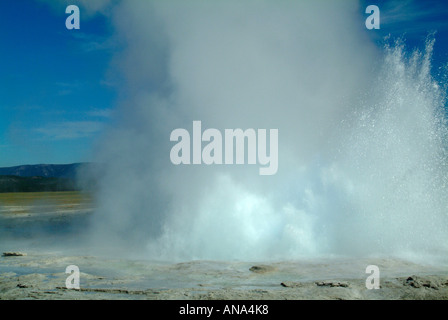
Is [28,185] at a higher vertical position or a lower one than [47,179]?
lower

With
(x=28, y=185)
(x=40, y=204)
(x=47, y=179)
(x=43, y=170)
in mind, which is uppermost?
(x=43, y=170)

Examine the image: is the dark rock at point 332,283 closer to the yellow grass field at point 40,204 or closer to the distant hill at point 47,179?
the distant hill at point 47,179

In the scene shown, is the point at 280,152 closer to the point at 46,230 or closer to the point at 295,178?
the point at 295,178

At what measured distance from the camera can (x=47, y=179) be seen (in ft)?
293

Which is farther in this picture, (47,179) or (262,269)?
(47,179)

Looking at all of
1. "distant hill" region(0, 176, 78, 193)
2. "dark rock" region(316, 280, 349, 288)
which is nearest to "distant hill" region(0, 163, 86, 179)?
"distant hill" region(0, 176, 78, 193)

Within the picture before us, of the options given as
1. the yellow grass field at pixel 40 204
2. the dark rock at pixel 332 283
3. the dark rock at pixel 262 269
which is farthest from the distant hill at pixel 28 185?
the dark rock at pixel 332 283

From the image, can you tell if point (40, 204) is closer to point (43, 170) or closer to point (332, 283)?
point (332, 283)

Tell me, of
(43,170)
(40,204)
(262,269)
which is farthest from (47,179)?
(43,170)

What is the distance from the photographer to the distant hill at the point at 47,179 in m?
20.1

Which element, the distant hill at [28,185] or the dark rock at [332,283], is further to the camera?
the distant hill at [28,185]

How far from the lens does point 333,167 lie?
12.1m
